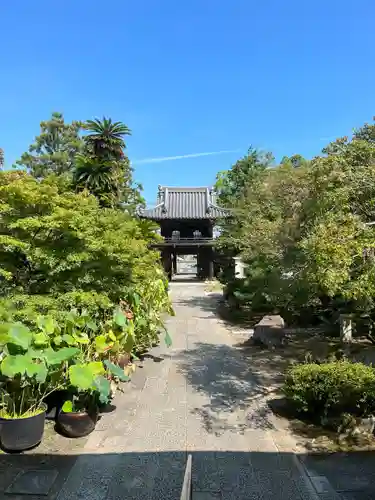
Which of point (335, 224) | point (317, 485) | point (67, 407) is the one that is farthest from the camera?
point (67, 407)

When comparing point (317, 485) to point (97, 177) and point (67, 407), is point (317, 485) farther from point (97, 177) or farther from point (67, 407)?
point (97, 177)

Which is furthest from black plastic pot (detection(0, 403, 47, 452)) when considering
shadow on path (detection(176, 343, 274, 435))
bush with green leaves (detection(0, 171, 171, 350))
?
shadow on path (detection(176, 343, 274, 435))

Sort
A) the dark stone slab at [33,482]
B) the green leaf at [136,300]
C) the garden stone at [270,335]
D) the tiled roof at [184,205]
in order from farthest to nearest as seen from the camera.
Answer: the tiled roof at [184,205]
the garden stone at [270,335]
the green leaf at [136,300]
the dark stone slab at [33,482]

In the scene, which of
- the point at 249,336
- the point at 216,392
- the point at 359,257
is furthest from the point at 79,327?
the point at 249,336

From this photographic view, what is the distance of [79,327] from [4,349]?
126 centimetres

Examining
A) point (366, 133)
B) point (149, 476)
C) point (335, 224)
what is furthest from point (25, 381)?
point (366, 133)

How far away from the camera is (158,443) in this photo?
4555 mm

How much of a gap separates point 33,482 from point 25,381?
1.24 m

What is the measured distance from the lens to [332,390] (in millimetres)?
4812

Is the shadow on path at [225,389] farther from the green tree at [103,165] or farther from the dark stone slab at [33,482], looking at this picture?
the green tree at [103,165]

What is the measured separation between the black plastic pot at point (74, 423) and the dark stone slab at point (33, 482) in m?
0.73

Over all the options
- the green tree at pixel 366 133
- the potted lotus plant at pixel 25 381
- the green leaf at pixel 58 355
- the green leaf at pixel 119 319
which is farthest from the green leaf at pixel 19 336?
the green tree at pixel 366 133

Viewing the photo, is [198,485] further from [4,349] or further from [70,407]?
[4,349]

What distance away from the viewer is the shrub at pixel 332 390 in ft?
15.6
